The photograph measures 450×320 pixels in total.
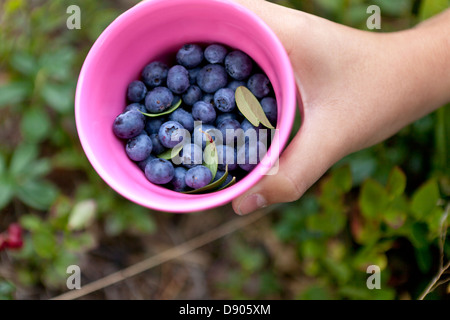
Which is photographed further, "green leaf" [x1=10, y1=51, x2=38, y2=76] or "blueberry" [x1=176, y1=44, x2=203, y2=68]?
"green leaf" [x1=10, y1=51, x2=38, y2=76]

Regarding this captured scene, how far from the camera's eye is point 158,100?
78 cm

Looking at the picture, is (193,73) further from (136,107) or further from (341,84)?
(341,84)

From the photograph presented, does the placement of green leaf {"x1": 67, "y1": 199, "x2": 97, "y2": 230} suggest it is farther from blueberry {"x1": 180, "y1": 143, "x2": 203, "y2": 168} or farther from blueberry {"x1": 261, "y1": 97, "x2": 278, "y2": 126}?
blueberry {"x1": 261, "y1": 97, "x2": 278, "y2": 126}

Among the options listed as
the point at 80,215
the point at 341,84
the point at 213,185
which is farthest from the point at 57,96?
Result: the point at 341,84

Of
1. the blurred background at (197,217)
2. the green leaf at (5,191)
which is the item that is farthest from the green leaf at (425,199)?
the green leaf at (5,191)

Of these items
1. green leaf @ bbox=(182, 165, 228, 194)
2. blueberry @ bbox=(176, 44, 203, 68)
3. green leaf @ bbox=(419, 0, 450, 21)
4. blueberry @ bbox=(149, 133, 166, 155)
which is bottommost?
green leaf @ bbox=(182, 165, 228, 194)

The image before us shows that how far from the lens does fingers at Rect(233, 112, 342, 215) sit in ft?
2.54

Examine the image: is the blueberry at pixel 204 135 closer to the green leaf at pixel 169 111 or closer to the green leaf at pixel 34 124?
the green leaf at pixel 169 111

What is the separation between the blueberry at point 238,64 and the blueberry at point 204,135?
12 cm

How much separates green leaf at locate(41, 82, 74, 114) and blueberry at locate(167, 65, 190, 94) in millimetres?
492

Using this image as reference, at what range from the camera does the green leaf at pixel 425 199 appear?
36.9 inches

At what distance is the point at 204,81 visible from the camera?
80cm

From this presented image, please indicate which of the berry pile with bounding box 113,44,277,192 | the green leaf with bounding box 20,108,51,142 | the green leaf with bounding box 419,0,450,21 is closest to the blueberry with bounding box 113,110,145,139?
the berry pile with bounding box 113,44,277,192

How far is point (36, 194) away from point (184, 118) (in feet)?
2.15
